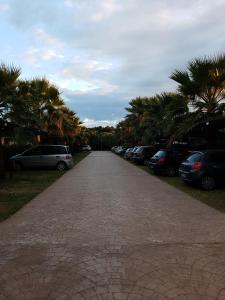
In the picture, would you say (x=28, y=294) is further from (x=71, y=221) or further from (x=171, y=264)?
(x=71, y=221)

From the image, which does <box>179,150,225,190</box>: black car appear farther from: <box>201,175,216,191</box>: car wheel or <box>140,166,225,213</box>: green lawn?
<box>140,166,225,213</box>: green lawn

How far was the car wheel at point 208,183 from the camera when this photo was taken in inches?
536

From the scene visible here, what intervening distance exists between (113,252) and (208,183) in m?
8.57

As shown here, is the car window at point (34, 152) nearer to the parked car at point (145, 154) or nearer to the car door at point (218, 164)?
the parked car at point (145, 154)

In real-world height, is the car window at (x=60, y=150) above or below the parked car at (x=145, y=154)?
above

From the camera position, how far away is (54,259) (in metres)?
5.61

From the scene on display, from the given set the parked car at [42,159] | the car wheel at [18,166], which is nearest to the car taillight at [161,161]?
the parked car at [42,159]

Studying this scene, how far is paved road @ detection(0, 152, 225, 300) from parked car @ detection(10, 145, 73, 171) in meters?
14.0

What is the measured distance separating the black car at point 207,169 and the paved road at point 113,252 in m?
3.12

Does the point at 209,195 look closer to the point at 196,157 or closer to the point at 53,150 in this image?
the point at 196,157

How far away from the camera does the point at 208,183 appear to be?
1366cm

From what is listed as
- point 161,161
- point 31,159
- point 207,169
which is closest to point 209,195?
point 207,169

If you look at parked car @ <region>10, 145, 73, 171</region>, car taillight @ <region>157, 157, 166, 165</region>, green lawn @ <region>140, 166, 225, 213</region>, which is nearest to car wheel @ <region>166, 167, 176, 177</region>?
car taillight @ <region>157, 157, 166, 165</region>

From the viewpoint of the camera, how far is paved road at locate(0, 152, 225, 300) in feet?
14.7
